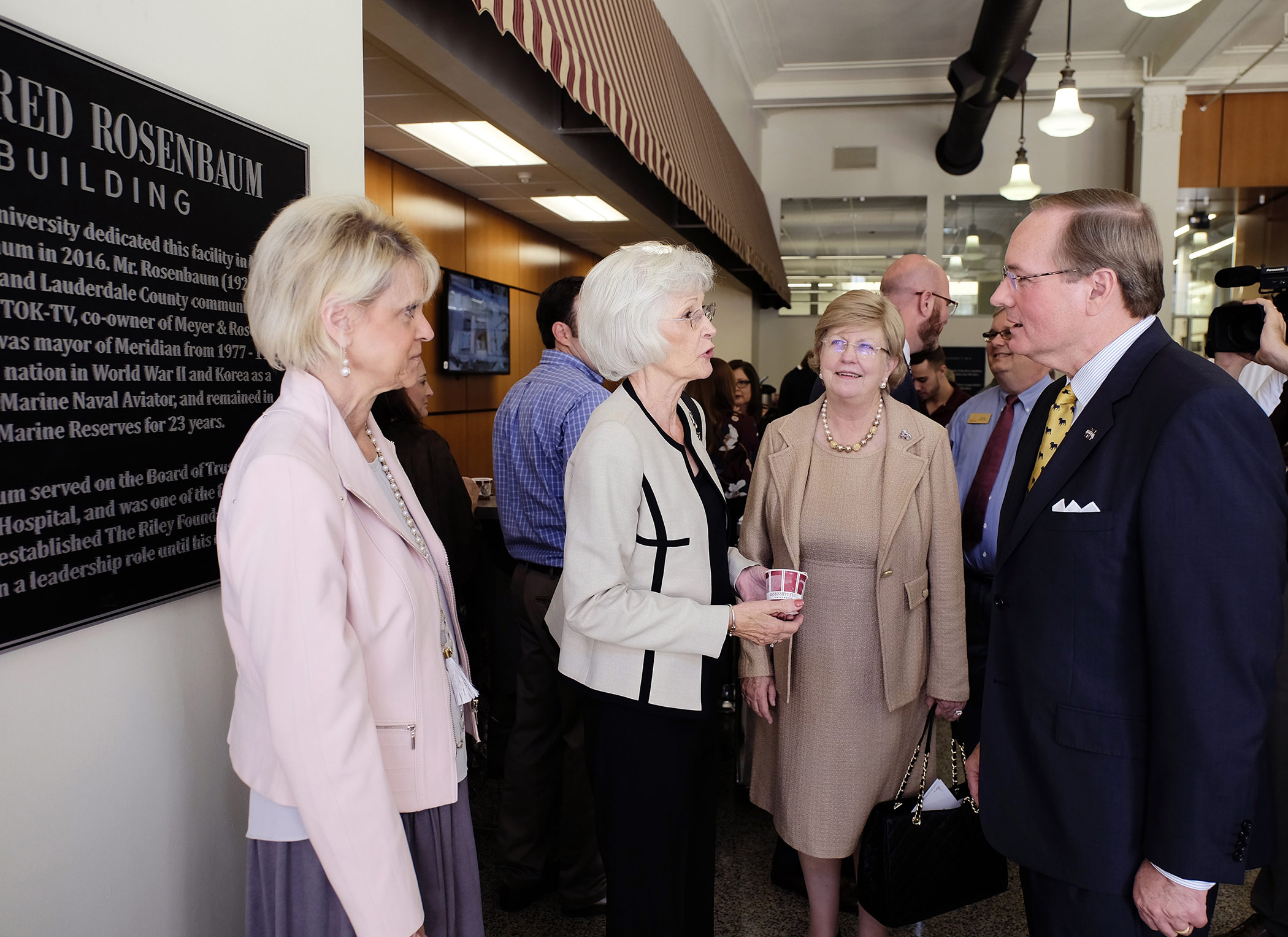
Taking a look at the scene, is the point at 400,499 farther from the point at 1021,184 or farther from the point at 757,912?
the point at 1021,184

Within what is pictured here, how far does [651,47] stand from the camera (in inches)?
163

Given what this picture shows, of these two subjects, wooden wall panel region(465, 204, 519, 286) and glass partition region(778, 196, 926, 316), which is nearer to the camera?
wooden wall panel region(465, 204, 519, 286)

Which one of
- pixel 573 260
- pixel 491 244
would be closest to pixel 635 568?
pixel 491 244

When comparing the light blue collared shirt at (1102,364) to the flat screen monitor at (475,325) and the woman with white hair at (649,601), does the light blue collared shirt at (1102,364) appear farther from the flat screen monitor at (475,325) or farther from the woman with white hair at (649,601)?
the flat screen monitor at (475,325)

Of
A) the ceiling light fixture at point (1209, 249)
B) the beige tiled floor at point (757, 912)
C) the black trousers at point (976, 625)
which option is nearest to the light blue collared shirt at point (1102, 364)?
the black trousers at point (976, 625)

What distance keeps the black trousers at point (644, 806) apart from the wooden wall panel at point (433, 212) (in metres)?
4.37

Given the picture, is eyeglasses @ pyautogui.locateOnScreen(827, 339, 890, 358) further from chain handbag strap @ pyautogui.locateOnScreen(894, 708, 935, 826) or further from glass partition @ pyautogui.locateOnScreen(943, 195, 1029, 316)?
glass partition @ pyautogui.locateOnScreen(943, 195, 1029, 316)

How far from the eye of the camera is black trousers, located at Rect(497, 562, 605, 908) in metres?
2.65

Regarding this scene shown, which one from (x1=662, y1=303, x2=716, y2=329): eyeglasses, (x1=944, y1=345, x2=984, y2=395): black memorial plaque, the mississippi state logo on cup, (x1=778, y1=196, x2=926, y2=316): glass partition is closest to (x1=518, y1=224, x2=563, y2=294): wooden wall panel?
(x1=778, y1=196, x2=926, y2=316): glass partition

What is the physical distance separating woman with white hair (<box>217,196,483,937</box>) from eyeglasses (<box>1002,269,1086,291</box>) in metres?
1.10

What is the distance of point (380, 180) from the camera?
17.7 feet

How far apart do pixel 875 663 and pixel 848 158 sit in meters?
8.53

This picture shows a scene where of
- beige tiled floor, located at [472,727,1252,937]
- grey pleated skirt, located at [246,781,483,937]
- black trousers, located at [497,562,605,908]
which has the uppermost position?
grey pleated skirt, located at [246,781,483,937]

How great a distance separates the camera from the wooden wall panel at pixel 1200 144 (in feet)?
26.9
